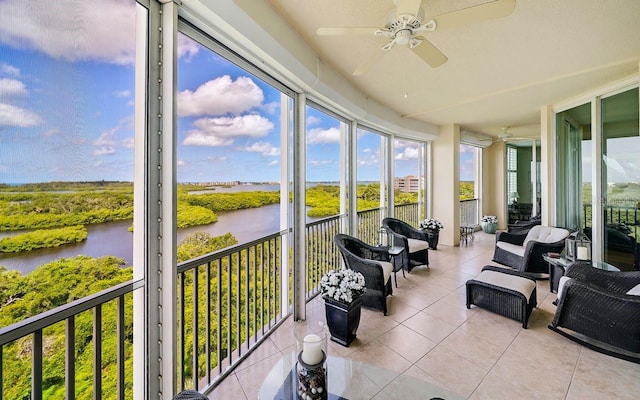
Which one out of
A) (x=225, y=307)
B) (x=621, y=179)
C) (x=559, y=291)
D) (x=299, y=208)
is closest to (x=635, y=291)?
(x=559, y=291)

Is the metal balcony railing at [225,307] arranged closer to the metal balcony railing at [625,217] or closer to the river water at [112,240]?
the river water at [112,240]

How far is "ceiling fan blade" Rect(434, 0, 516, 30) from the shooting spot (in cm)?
146

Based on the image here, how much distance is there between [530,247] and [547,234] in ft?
2.10

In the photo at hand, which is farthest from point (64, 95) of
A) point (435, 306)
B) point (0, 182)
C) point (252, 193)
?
point (435, 306)

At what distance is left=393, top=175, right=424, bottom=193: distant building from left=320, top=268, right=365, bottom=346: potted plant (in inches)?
136

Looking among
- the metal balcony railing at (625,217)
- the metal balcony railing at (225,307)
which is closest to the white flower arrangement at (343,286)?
the metal balcony railing at (225,307)

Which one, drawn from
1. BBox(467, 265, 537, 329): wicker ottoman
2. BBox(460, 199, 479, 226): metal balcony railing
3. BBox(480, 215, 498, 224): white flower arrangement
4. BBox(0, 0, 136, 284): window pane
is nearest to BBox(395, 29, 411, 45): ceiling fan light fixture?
BBox(0, 0, 136, 284): window pane

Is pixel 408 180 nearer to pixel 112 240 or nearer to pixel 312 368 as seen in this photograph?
pixel 312 368

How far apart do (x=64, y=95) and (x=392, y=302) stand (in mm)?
3466

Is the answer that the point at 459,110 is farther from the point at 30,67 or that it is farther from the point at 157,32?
the point at 30,67

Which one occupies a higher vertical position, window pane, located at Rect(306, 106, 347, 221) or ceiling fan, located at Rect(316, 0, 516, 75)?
ceiling fan, located at Rect(316, 0, 516, 75)

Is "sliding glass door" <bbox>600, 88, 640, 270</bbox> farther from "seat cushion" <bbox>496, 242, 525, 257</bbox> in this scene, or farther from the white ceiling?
"seat cushion" <bbox>496, 242, 525, 257</bbox>

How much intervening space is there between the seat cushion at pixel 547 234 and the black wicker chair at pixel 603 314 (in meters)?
1.45

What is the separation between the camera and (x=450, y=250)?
18.6 ft
